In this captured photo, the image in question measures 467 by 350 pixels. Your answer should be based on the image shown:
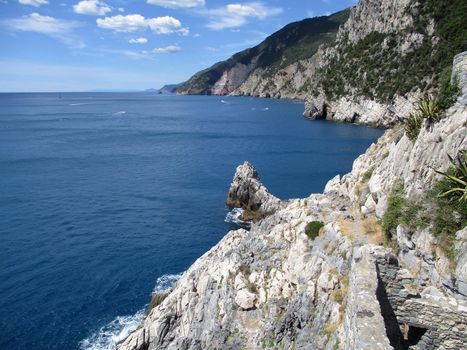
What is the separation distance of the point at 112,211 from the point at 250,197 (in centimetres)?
1919

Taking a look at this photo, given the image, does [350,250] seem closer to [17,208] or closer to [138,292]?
[138,292]

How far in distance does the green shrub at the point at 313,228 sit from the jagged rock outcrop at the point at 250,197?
28042mm

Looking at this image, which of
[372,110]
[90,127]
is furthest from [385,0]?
[90,127]

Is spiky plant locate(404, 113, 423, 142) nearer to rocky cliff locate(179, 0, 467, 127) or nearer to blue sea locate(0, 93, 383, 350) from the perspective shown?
blue sea locate(0, 93, 383, 350)

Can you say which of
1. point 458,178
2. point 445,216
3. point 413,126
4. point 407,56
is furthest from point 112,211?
point 407,56

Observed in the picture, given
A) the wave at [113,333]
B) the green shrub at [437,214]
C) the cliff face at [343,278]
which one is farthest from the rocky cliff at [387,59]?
the green shrub at [437,214]

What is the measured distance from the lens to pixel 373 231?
21812 mm

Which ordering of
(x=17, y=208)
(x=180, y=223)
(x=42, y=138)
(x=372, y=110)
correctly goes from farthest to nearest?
(x=372, y=110) → (x=42, y=138) → (x=17, y=208) → (x=180, y=223)

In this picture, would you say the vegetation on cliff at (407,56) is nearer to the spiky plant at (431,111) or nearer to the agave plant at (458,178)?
the spiky plant at (431,111)

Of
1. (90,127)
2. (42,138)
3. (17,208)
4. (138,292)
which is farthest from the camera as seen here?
(90,127)

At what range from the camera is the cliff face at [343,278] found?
13.2 m

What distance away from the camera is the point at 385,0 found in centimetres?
13975

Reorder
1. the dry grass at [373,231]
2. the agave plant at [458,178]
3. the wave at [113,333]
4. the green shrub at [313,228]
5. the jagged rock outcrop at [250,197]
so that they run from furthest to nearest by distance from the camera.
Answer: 1. the jagged rock outcrop at [250,197]
2. the wave at [113,333]
3. the green shrub at [313,228]
4. the dry grass at [373,231]
5. the agave plant at [458,178]

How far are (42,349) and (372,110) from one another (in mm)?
120371
